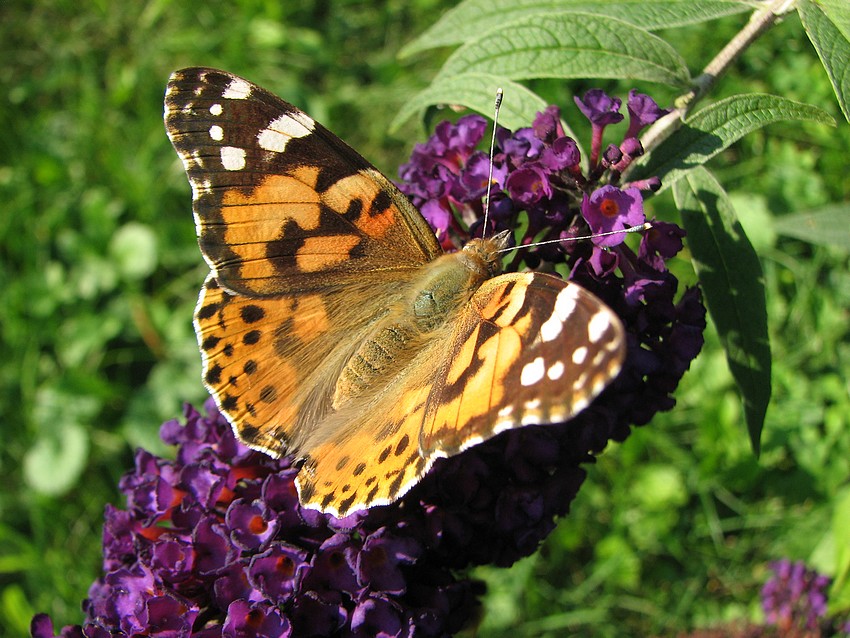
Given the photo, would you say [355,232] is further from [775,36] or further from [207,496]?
[775,36]

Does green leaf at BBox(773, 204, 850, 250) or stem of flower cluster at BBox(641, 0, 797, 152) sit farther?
green leaf at BBox(773, 204, 850, 250)

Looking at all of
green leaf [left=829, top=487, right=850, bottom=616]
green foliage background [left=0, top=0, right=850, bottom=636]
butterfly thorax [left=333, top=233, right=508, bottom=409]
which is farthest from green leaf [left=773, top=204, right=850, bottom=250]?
butterfly thorax [left=333, top=233, right=508, bottom=409]

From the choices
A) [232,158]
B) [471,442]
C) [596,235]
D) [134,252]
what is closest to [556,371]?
[471,442]

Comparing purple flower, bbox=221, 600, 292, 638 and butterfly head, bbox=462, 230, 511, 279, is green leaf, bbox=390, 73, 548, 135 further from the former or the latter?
purple flower, bbox=221, 600, 292, 638

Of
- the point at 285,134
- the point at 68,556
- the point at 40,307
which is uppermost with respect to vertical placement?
the point at 285,134

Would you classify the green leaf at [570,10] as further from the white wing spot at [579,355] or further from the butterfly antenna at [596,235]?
the white wing spot at [579,355]

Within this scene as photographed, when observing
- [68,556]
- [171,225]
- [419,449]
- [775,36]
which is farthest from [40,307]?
[775,36]
